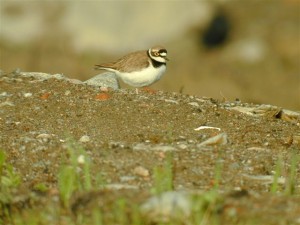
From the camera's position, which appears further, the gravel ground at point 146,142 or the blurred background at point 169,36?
the blurred background at point 169,36

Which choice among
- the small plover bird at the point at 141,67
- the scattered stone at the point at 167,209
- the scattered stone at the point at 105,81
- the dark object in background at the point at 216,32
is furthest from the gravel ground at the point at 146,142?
the dark object in background at the point at 216,32

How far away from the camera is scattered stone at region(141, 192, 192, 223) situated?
509cm

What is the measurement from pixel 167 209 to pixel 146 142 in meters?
2.28

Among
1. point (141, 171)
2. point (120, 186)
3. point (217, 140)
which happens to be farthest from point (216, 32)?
point (120, 186)

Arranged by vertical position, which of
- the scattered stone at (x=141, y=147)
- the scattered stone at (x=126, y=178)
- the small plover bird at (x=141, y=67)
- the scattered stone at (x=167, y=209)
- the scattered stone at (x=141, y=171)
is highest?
the small plover bird at (x=141, y=67)

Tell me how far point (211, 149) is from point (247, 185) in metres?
0.76

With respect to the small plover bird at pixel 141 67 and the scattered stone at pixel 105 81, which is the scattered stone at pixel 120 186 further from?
the small plover bird at pixel 141 67

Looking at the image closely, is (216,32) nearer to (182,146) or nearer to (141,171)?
(182,146)

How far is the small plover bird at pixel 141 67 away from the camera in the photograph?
1059 centimetres

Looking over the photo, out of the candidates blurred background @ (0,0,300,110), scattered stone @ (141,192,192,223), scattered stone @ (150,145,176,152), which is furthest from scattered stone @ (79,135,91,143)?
blurred background @ (0,0,300,110)

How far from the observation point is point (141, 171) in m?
6.50

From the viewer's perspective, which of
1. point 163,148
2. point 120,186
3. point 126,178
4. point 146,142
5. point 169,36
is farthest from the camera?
point 169,36

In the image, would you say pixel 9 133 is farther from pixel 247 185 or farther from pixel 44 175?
pixel 247 185

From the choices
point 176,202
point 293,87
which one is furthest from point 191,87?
point 176,202
